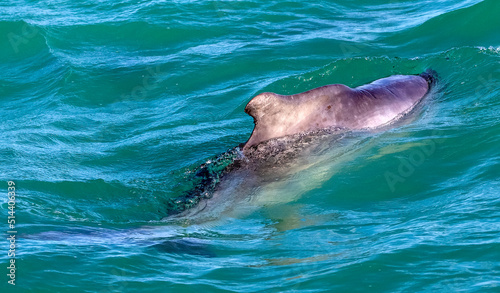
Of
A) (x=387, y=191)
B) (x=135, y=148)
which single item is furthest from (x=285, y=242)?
(x=135, y=148)

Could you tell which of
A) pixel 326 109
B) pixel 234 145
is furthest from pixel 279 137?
pixel 234 145

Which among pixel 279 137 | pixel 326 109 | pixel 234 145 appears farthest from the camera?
pixel 234 145

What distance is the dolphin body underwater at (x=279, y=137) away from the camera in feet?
28.9

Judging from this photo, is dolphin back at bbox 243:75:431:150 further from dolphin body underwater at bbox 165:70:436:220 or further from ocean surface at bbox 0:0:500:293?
ocean surface at bbox 0:0:500:293

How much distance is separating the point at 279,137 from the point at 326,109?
0.92 meters

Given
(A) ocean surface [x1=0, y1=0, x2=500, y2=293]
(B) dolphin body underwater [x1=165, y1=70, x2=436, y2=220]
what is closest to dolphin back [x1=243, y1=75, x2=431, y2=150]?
(B) dolphin body underwater [x1=165, y1=70, x2=436, y2=220]

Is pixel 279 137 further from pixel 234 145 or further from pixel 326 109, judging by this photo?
pixel 234 145

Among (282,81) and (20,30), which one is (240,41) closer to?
(282,81)

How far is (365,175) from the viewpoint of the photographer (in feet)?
30.0

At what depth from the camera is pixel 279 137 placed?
971 centimetres

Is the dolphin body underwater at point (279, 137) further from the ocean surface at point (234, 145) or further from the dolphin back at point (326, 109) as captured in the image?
the ocean surface at point (234, 145)

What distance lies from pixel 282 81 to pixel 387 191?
213 inches

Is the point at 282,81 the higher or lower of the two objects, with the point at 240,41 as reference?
lower

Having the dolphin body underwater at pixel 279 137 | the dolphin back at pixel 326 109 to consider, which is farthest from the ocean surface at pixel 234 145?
the dolphin back at pixel 326 109
